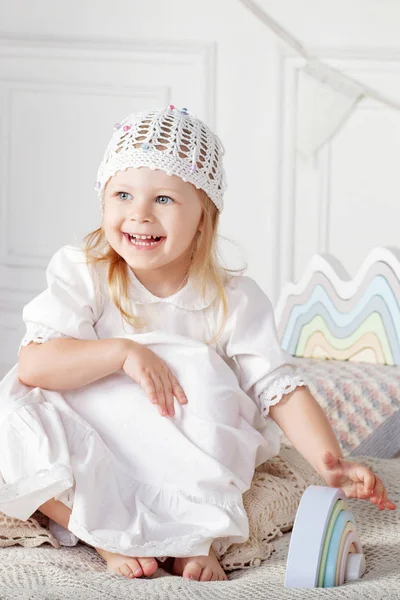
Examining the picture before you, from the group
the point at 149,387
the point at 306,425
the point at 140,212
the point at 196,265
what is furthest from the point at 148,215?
the point at 306,425

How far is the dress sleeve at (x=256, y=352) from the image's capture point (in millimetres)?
1464

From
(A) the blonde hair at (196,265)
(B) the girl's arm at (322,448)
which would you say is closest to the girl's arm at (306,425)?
(B) the girl's arm at (322,448)

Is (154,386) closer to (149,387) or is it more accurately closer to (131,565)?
(149,387)

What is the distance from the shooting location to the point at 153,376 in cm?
135

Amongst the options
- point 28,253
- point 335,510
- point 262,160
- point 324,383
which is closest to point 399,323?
point 324,383

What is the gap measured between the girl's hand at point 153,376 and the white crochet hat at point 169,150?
0.83ft

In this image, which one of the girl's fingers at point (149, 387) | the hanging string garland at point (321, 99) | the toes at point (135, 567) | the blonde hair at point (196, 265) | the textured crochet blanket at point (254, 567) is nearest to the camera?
the textured crochet blanket at point (254, 567)

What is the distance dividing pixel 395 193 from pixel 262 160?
42cm

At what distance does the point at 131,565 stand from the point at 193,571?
3.0 inches

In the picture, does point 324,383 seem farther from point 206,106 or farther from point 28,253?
point 28,253

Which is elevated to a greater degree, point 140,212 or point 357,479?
point 140,212

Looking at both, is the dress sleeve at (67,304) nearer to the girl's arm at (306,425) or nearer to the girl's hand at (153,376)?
the girl's hand at (153,376)

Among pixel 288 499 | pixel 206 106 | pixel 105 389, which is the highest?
pixel 206 106

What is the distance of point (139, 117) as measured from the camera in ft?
4.81
